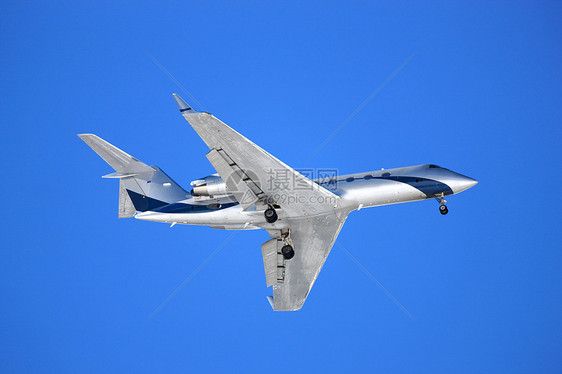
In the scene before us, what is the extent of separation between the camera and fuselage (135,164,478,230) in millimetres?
21188

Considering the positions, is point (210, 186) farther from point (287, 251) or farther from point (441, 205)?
point (441, 205)

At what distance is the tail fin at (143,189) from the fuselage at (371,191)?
85.7 inches

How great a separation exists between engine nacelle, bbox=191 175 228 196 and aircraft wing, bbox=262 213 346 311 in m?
3.39

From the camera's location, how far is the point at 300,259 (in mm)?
23797

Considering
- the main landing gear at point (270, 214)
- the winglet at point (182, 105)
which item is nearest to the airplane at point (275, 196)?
the main landing gear at point (270, 214)

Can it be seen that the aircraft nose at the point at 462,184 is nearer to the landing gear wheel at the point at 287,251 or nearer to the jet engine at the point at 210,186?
the landing gear wheel at the point at 287,251

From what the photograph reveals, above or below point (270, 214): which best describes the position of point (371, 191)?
above

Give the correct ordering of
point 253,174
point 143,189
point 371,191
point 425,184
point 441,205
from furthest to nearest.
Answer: point 143,189 < point 441,205 < point 425,184 < point 371,191 < point 253,174

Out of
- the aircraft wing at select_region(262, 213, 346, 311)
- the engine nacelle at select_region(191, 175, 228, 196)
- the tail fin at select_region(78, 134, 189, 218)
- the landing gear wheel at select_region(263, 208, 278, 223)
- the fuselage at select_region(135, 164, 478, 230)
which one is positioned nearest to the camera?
the engine nacelle at select_region(191, 175, 228, 196)

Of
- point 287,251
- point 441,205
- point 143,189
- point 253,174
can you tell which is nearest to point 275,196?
point 253,174

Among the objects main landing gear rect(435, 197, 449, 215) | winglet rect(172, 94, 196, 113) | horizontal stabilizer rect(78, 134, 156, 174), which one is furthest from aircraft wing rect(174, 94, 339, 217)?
horizontal stabilizer rect(78, 134, 156, 174)

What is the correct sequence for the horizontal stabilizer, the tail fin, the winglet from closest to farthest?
the winglet, the horizontal stabilizer, the tail fin

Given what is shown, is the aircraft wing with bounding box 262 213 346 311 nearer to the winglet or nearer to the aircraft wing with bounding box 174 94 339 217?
the aircraft wing with bounding box 174 94 339 217

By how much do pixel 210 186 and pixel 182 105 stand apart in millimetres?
5478
